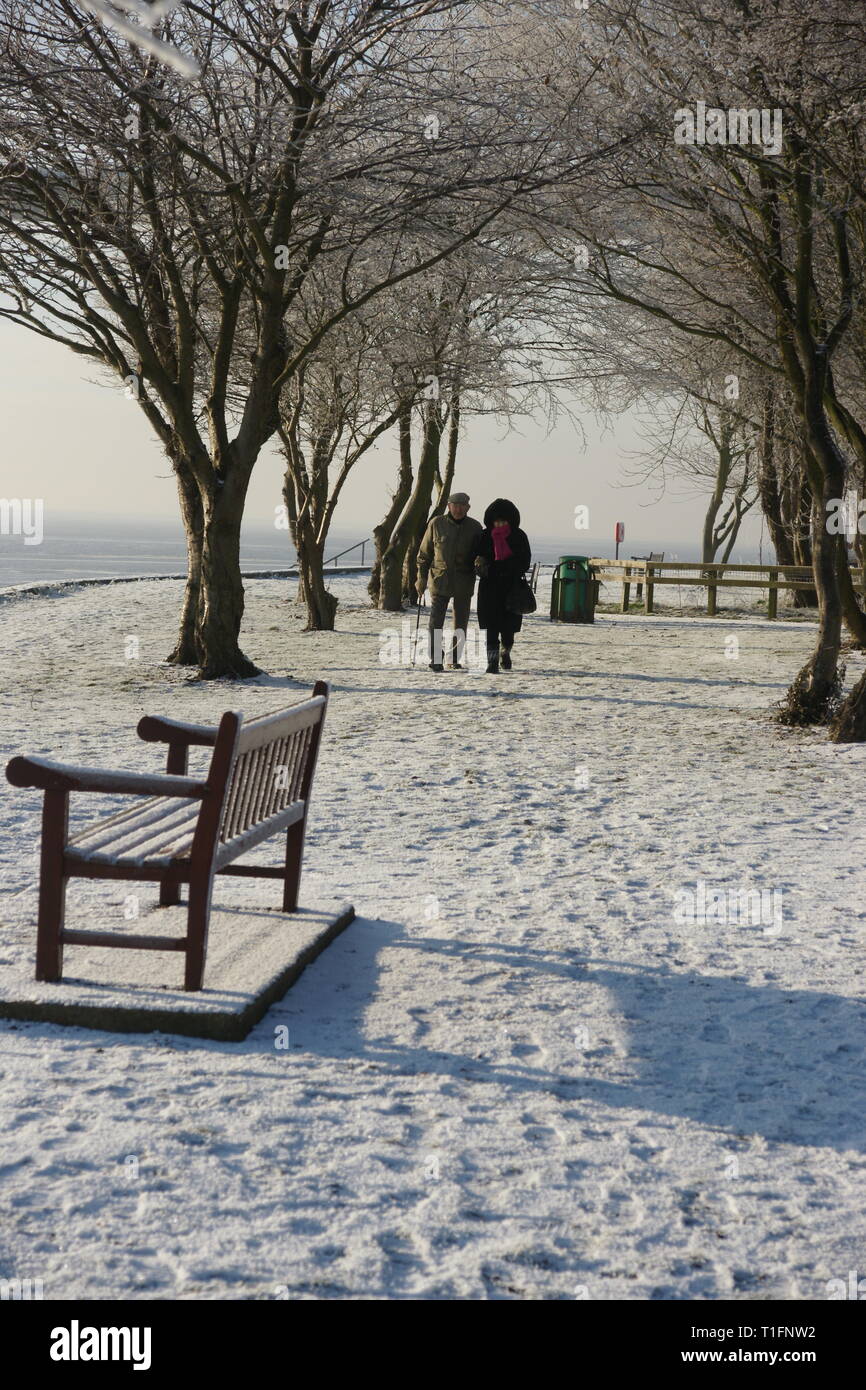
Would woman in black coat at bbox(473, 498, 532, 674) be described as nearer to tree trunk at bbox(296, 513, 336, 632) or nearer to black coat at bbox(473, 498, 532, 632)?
black coat at bbox(473, 498, 532, 632)

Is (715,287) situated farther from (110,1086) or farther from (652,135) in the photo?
(110,1086)

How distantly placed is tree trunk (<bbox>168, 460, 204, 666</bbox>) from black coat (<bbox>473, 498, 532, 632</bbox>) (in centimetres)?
333

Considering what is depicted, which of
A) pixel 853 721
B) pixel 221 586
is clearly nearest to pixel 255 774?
pixel 853 721

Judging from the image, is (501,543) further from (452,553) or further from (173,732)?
(173,732)

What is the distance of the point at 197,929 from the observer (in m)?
4.91

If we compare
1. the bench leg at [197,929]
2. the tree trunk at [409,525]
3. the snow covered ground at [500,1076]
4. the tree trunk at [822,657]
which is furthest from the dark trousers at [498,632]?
the bench leg at [197,929]

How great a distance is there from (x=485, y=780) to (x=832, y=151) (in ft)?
20.0

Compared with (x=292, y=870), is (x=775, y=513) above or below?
Result: above

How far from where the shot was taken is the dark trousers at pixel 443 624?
15547mm

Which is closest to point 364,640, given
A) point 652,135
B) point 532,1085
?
point 652,135

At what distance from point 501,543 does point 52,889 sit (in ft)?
35.1

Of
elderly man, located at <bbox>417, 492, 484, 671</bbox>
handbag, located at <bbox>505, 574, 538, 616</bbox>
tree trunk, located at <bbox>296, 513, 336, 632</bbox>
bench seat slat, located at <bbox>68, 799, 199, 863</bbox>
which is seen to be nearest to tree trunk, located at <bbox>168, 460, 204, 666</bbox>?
elderly man, located at <bbox>417, 492, 484, 671</bbox>

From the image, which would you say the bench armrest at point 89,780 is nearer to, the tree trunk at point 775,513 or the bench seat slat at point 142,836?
Result: the bench seat slat at point 142,836

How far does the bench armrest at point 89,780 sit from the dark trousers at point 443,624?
10.2m
